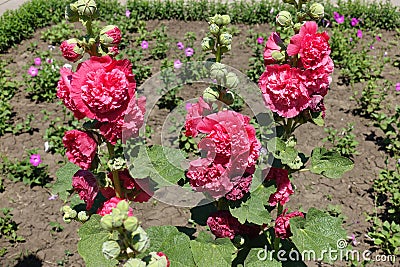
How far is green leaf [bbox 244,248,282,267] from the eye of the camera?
6.23 feet

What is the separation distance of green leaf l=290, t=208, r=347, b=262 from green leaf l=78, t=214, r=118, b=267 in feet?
2.35

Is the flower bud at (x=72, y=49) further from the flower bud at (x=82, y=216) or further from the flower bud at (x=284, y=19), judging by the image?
the flower bud at (x=284, y=19)

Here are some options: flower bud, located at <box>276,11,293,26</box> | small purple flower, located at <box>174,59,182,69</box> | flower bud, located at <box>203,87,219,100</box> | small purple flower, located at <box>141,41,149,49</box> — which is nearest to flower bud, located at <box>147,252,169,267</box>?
flower bud, located at <box>203,87,219,100</box>

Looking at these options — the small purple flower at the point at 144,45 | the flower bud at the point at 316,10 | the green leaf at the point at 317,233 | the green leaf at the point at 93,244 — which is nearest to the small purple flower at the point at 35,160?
the small purple flower at the point at 144,45

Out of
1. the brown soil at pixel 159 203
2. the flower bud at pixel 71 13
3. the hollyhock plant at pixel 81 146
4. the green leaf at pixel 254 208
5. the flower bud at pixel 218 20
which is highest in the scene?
the flower bud at pixel 71 13

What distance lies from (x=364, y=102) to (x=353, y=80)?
0.42 meters

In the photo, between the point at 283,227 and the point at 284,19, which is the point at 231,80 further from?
the point at 283,227

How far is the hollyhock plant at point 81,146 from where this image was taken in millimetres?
1604

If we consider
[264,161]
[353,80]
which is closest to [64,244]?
[264,161]

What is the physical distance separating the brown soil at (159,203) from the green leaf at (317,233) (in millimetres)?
1420

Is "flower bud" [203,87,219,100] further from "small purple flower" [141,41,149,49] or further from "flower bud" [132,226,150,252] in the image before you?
"small purple flower" [141,41,149,49]

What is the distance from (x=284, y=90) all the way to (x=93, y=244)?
0.84m

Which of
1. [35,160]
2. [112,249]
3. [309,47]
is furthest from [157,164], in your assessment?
[35,160]

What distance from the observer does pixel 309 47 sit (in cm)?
163
